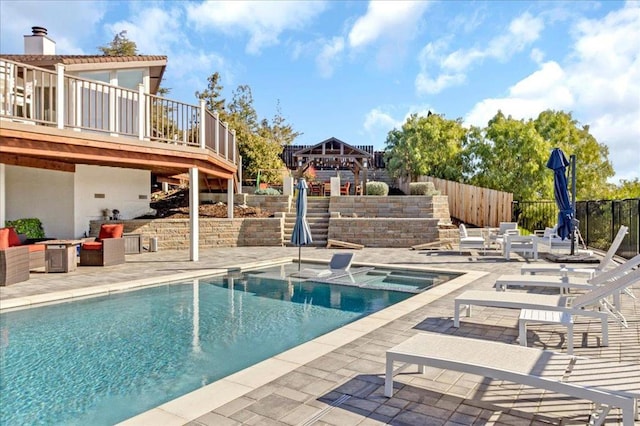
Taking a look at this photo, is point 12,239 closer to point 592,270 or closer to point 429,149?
point 592,270

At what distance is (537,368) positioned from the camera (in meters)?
2.92

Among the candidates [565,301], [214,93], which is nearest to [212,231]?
[565,301]

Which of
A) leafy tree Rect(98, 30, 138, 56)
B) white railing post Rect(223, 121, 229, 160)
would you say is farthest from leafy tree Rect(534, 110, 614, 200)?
leafy tree Rect(98, 30, 138, 56)

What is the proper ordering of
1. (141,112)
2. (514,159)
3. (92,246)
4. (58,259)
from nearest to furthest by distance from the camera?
(58,259)
(92,246)
(141,112)
(514,159)

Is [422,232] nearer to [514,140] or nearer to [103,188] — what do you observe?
[514,140]

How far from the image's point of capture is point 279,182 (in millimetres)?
23422

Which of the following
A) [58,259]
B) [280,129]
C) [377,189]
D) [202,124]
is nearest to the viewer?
[58,259]

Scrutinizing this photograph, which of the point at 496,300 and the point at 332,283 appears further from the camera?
the point at 332,283

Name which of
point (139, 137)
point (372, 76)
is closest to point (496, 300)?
point (139, 137)

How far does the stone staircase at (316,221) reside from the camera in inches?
649

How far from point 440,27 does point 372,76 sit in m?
5.06

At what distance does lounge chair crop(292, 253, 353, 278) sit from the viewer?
374 inches

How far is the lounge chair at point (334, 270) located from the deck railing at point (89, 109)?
5.07 m

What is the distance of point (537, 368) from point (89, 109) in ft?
33.9
